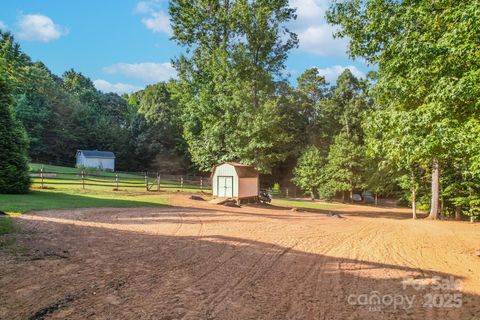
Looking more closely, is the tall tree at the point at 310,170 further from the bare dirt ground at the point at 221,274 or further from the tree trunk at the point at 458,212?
the bare dirt ground at the point at 221,274

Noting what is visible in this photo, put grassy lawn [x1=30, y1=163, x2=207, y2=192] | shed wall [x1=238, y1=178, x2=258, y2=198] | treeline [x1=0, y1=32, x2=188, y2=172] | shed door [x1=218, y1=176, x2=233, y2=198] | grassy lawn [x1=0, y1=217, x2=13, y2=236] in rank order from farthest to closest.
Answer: treeline [x1=0, y1=32, x2=188, y2=172], shed door [x1=218, y1=176, x2=233, y2=198], shed wall [x1=238, y1=178, x2=258, y2=198], grassy lawn [x1=30, y1=163, x2=207, y2=192], grassy lawn [x1=0, y1=217, x2=13, y2=236]

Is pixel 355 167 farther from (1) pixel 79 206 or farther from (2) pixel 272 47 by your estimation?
(1) pixel 79 206

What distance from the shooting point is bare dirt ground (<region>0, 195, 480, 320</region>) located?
466 cm

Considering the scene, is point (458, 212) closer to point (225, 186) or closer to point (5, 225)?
point (225, 186)

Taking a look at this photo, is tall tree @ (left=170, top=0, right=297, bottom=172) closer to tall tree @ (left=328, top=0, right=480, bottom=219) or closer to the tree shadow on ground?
tall tree @ (left=328, top=0, right=480, bottom=219)

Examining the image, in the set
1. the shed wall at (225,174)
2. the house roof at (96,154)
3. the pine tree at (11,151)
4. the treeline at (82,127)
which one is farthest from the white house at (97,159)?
the pine tree at (11,151)

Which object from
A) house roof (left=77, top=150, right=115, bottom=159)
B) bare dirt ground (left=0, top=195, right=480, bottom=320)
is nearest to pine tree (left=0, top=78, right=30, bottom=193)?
bare dirt ground (left=0, top=195, right=480, bottom=320)

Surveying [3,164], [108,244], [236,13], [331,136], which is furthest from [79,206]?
[331,136]

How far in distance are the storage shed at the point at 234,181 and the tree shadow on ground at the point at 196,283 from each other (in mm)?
15585

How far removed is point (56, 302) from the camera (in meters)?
4.49

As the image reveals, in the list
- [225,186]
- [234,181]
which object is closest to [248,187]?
[234,181]

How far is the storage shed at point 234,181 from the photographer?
24.0 meters

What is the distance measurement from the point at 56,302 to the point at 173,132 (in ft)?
160

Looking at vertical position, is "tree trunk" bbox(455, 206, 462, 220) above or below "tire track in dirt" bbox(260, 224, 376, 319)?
below
